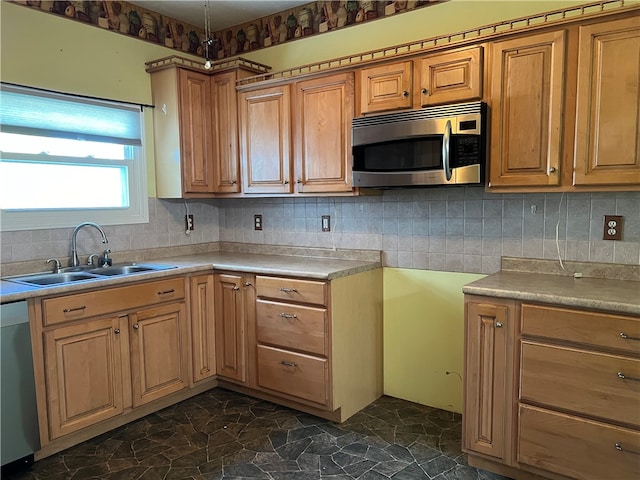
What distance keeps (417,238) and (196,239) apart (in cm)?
186

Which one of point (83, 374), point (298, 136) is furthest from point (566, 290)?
point (83, 374)

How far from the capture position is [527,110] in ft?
7.38

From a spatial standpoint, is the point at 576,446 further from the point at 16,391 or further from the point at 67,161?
the point at 67,161

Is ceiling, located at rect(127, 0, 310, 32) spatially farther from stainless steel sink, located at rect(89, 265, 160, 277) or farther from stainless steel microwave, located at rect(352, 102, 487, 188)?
stainless steel sink, located at rect(89, 265, 160, 277)

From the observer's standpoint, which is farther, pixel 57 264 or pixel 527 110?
pixel 57 264

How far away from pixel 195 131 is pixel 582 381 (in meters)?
2.87

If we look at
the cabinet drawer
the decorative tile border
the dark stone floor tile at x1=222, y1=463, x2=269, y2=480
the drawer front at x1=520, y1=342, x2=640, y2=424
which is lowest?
the dark stone floor tile at x1=222, y1=463, x2=269, y2=480

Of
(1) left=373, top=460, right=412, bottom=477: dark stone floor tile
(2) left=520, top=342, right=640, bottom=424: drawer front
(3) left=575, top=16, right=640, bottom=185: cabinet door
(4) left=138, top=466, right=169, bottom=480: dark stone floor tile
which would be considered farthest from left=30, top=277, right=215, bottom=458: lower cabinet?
(3) left=575, top=16, right=640, bottom=185: cabinet door

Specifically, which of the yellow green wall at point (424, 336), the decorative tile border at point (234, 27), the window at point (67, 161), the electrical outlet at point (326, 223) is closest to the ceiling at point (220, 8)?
the decorative tile border at point (234, 27)

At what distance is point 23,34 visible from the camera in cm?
276

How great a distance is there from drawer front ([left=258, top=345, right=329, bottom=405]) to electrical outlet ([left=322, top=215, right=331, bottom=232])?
3.07ft

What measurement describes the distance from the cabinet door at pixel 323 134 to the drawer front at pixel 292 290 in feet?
2.09

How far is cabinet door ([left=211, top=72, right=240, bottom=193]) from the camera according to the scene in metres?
3.40

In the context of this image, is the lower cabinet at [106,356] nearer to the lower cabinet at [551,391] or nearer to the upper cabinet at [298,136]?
the upper cabinet at [298,136]
